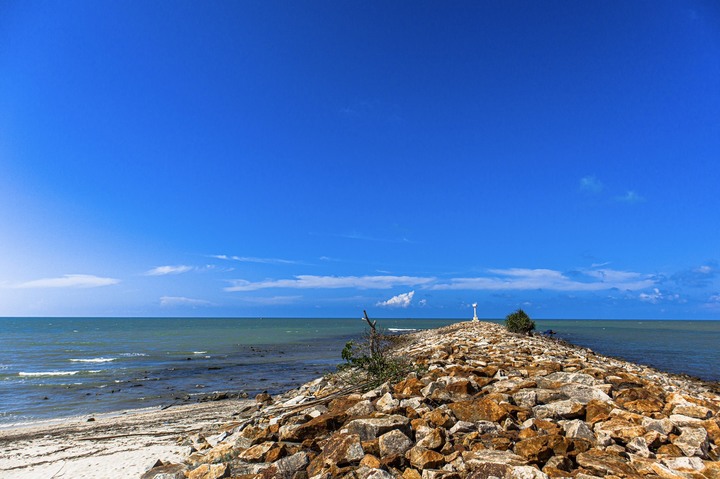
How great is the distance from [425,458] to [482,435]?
1024mm

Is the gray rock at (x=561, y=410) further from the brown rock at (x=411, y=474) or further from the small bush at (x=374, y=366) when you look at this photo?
the small bush at (x=374, y=366)

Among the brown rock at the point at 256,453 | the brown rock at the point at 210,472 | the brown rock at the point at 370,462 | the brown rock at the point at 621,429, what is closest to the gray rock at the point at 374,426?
the brown rock at the point at 370,462

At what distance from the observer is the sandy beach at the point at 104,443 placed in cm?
790

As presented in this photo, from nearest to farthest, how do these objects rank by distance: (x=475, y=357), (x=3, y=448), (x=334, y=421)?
(x=334, y=421), (x=3, y=448), (x=475, y=357)

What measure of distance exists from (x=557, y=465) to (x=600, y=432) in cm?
124

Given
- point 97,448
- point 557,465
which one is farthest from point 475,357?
point 97,448

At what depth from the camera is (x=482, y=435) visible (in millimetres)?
5473

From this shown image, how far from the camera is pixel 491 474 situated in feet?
14.7

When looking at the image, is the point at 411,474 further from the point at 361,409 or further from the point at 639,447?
the point at 639,447

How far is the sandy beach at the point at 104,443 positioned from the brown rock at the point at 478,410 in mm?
4688

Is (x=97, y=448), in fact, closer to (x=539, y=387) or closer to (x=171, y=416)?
(x=171, y=416)

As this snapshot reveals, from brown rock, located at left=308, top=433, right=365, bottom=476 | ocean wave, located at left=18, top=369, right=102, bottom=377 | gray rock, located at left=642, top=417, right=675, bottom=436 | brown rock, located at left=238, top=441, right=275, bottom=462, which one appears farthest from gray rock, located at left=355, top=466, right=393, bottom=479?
ocean wave, located at left=18, top=369, right=102, bottom=377

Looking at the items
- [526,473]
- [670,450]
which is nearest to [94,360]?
[526,473]

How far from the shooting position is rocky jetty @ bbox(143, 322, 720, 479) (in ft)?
15.5
